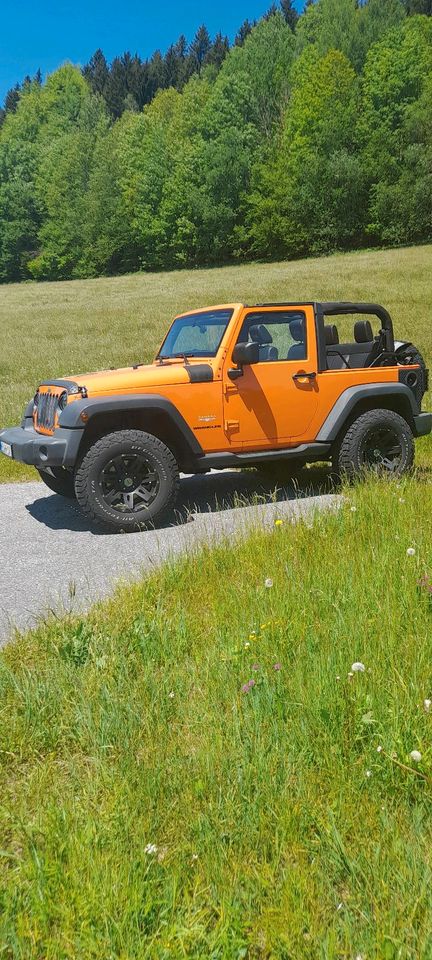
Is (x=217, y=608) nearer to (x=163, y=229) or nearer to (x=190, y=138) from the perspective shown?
(x=163, y=229)

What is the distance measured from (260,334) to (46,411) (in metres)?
2.00

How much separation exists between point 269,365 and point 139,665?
12.5ft

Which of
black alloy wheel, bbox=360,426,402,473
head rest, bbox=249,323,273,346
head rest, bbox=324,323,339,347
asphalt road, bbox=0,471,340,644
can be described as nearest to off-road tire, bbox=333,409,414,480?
black alloy wheel, bbox=360,426,402,473

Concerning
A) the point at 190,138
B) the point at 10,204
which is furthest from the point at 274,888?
the point at 10,204

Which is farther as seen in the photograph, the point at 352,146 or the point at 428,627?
the point at 352,146

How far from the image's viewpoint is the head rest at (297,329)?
22.2 feet

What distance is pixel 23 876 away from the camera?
202 centimetres

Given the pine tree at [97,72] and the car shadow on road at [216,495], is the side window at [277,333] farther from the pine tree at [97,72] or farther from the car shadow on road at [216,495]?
the pine tree at [97,72]

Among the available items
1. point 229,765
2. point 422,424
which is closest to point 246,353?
point 422,424

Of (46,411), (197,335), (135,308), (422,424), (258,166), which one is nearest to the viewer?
(46,411)

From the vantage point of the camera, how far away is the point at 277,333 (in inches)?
265

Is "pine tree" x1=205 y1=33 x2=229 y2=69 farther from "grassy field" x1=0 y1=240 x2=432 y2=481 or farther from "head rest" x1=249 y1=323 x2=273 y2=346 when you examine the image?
"head rest" x1=249 y1=323 x2=273 y2=346

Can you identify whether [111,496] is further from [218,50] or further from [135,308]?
[218,50]

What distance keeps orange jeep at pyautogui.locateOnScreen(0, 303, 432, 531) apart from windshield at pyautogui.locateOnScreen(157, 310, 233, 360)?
14mm
